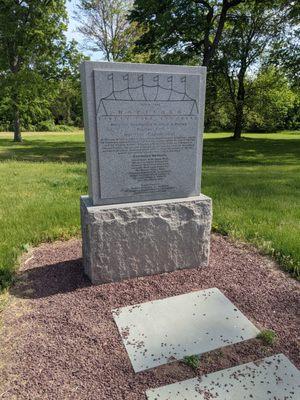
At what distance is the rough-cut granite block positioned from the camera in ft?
10.2

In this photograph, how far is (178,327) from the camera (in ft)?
8.45

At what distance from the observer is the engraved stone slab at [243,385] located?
196cm

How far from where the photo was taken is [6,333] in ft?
8.18

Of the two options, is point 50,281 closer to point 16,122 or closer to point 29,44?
point 29,44

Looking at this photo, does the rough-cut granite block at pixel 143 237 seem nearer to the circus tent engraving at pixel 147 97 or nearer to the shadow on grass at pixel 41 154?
the circus tent engraving at pixel 147 97

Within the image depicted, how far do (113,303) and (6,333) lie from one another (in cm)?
87

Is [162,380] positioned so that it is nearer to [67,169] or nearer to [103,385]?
[103,385]

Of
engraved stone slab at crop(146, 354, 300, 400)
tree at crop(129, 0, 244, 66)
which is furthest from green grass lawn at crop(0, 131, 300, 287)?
tree at crop(129, 0, 244, 66)

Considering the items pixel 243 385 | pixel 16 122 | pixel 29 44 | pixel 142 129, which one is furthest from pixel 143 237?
pixel 16 122

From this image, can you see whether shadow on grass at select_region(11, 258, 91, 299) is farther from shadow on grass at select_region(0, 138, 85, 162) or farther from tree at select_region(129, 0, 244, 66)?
tree at select_region(129, 0, 244, 66)

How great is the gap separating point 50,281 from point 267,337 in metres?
2.03

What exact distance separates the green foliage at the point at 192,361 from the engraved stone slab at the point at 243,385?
0.10 meters

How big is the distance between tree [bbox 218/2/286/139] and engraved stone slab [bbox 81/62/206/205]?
672 inches

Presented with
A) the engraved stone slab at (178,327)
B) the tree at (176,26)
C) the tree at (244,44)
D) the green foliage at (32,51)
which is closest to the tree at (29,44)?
the green foliage at (32,51)
